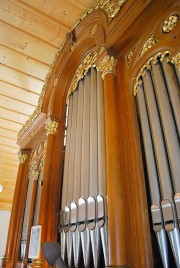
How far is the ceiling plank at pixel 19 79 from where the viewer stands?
386 centimetres

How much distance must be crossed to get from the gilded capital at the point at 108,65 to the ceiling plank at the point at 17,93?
234 centimetres

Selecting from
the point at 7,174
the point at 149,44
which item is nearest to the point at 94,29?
the point at 149,44

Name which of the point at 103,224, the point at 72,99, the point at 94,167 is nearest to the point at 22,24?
the point at 72,99

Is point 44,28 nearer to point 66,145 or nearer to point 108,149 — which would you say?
point 66,145

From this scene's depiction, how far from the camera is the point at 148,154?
165cm

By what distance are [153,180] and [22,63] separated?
2.96m

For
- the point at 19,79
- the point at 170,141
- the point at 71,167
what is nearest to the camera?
the point at 170,141

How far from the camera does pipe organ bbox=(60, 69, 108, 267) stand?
5.68 ft

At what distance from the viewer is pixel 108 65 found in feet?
7.27

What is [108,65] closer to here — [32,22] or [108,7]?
[108,7]

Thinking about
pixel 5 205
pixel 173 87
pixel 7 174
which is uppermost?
pixel 7 174

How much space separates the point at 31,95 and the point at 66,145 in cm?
196

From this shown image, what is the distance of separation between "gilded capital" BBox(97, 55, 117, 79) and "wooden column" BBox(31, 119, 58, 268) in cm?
106

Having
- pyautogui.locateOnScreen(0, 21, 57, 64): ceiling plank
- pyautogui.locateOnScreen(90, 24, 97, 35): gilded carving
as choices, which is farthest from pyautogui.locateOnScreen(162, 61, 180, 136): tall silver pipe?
pyautogui.locateOnScreen(0, 21, 57, 64): ceiling plank
